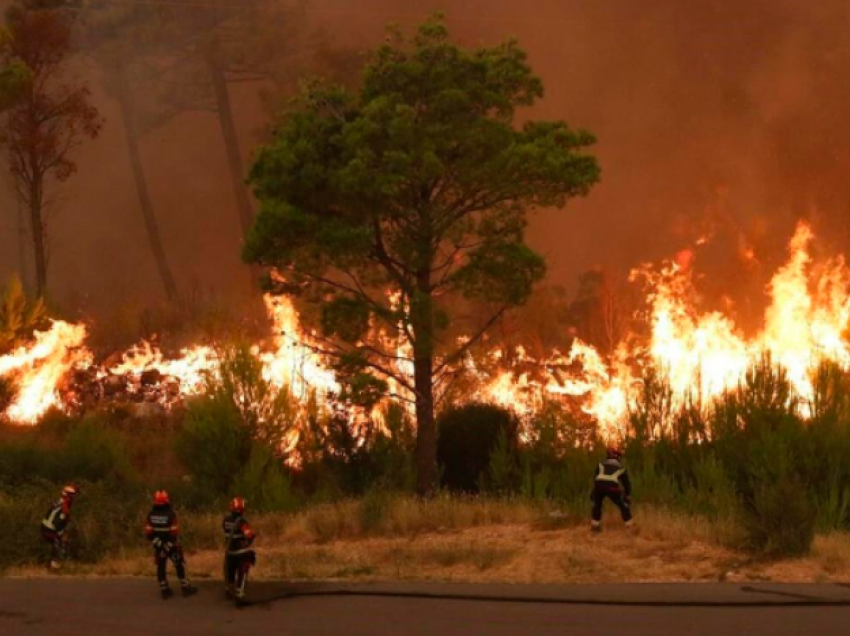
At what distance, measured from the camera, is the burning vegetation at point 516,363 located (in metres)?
32.1

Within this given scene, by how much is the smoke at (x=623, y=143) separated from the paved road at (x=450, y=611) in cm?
4010

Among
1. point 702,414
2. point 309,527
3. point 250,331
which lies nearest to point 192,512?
point 309,527

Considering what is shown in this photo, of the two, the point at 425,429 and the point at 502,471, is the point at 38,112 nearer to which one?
the point at 425,429

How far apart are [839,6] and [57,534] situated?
58280 mm

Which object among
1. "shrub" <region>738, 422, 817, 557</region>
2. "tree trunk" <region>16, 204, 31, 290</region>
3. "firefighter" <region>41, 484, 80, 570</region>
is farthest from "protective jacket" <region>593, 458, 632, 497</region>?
"tree trunk" <region>16, 204, 31, 290</region>

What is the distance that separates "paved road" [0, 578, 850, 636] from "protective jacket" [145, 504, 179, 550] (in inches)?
27.7

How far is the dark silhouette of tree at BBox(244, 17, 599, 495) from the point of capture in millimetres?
23547

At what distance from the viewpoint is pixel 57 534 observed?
18.8 meters

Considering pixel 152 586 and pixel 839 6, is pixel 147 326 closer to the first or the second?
pixel 152 586

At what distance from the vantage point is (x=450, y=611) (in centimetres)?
1378

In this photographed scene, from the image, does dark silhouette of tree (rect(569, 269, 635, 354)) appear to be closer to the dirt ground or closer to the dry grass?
the dry grass

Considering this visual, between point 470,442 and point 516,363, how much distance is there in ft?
36.8

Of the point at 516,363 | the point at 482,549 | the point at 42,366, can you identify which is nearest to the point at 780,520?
the point at 482,549

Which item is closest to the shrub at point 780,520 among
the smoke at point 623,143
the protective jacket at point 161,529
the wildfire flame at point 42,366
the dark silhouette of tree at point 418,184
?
the protective jacket at point 161,529
